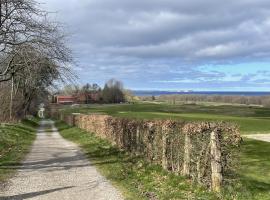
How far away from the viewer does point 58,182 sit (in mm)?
13172

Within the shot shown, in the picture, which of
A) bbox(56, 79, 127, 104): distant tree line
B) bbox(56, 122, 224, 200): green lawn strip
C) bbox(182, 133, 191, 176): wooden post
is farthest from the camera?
bbox(56, 79, 127, 104): distant tree line

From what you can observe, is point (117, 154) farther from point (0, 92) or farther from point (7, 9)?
point (0, 92)

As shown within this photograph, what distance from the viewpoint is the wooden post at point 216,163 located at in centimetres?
1088

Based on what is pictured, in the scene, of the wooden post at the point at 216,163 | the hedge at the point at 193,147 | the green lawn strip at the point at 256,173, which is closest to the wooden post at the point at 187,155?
the hedge at the point at 193,147

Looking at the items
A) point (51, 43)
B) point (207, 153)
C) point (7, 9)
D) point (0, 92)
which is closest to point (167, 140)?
point (207, 153)

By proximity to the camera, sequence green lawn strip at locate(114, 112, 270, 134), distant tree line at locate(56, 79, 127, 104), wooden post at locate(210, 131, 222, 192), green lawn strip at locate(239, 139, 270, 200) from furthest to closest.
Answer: distant tree line at locate(56, 79, 127, 104) < green lawn strip at locate(114, 112, 270, 134) < green lawn strip at locate(239, 139, 270, 200) < wooden post at locate(210, 131, 222, 192)

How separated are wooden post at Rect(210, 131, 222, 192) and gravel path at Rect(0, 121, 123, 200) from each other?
2.13m

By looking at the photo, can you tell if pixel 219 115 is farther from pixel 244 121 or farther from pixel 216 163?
pixel 216 163

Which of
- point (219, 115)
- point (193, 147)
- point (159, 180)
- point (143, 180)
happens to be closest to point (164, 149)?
point (143, 180)

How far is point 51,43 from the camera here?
17.6 m

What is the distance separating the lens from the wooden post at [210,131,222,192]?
10875 mm

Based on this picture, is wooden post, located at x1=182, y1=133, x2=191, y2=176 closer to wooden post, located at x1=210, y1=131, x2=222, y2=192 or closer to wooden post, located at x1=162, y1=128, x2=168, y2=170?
wooden post, located at x1=210, y1=131, x2=222, y2=192

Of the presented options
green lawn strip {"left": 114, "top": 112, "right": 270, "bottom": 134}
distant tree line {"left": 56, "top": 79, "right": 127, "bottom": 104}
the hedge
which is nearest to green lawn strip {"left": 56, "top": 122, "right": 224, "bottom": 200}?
the hedge

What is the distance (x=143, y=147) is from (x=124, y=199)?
733 cm
